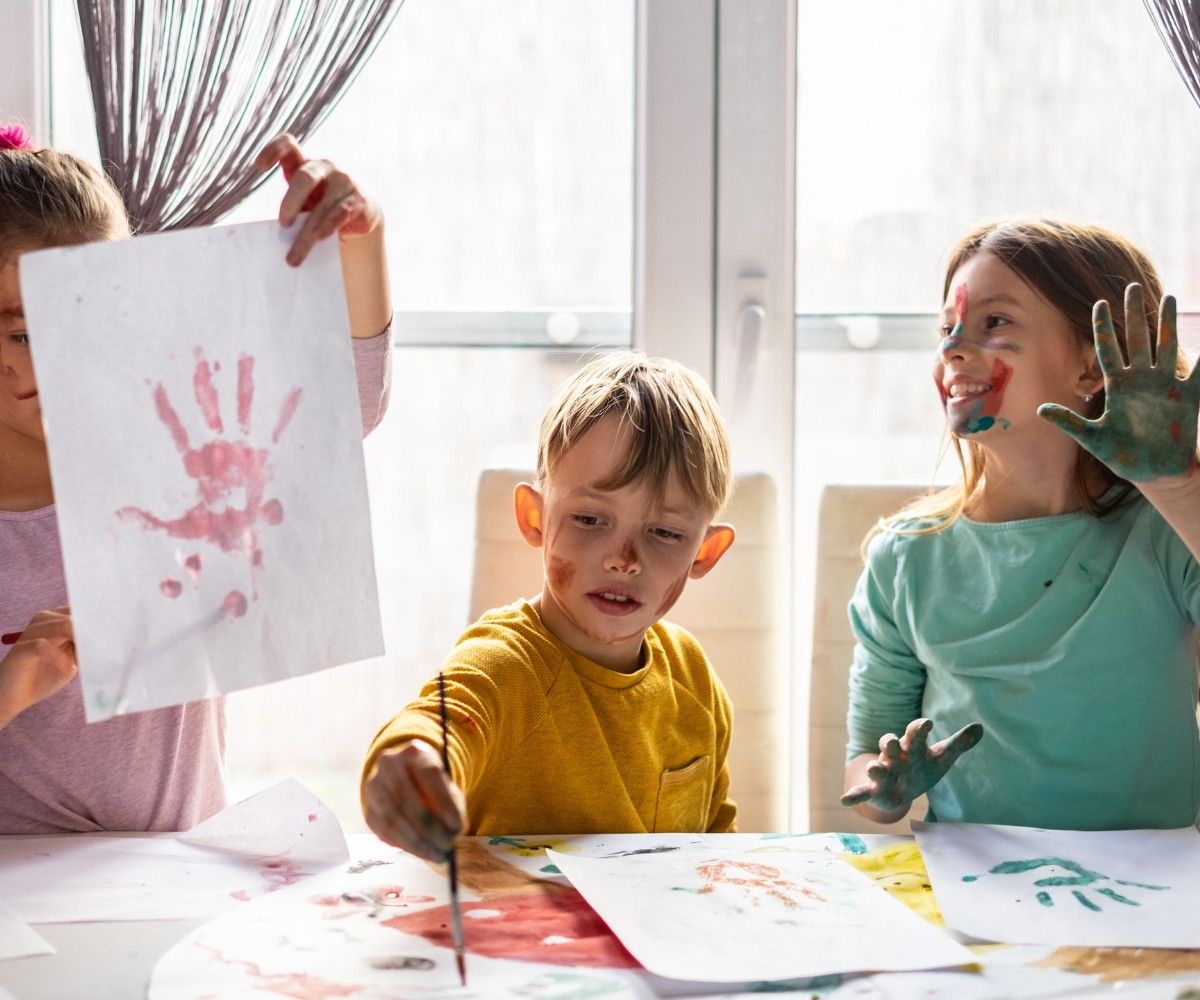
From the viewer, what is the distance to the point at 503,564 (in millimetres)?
1719

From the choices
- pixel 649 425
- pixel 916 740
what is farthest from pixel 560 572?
pixel 916 740

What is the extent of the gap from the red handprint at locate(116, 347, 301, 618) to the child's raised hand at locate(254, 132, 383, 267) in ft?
0.38

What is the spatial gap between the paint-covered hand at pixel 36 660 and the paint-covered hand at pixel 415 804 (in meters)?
0.36

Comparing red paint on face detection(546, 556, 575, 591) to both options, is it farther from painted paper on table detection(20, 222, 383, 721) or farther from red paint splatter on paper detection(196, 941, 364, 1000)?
red paint splatter on paper detection(196, 941, 364, 1000)

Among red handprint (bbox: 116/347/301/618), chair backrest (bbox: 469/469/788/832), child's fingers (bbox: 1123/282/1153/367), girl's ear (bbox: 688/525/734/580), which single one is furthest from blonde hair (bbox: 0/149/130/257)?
child's fingers (bbox: 1123/282/1153/367)

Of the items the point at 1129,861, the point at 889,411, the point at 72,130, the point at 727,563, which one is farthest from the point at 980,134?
the point at 72,130

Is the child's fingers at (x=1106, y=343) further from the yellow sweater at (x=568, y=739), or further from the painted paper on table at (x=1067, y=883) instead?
the yellow sweater at (x=568, y=739)

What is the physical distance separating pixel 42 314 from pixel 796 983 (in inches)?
29.0

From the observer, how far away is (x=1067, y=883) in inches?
42.8

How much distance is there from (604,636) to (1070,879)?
0.51 m

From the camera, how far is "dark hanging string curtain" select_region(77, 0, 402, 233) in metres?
1.89

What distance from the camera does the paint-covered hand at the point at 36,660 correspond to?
3.67 ft

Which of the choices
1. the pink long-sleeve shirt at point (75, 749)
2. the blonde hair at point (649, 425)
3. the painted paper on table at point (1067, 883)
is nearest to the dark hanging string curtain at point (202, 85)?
the pink long-sleeve shirt at point (75, 749)

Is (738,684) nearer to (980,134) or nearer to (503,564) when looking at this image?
(503,564)
